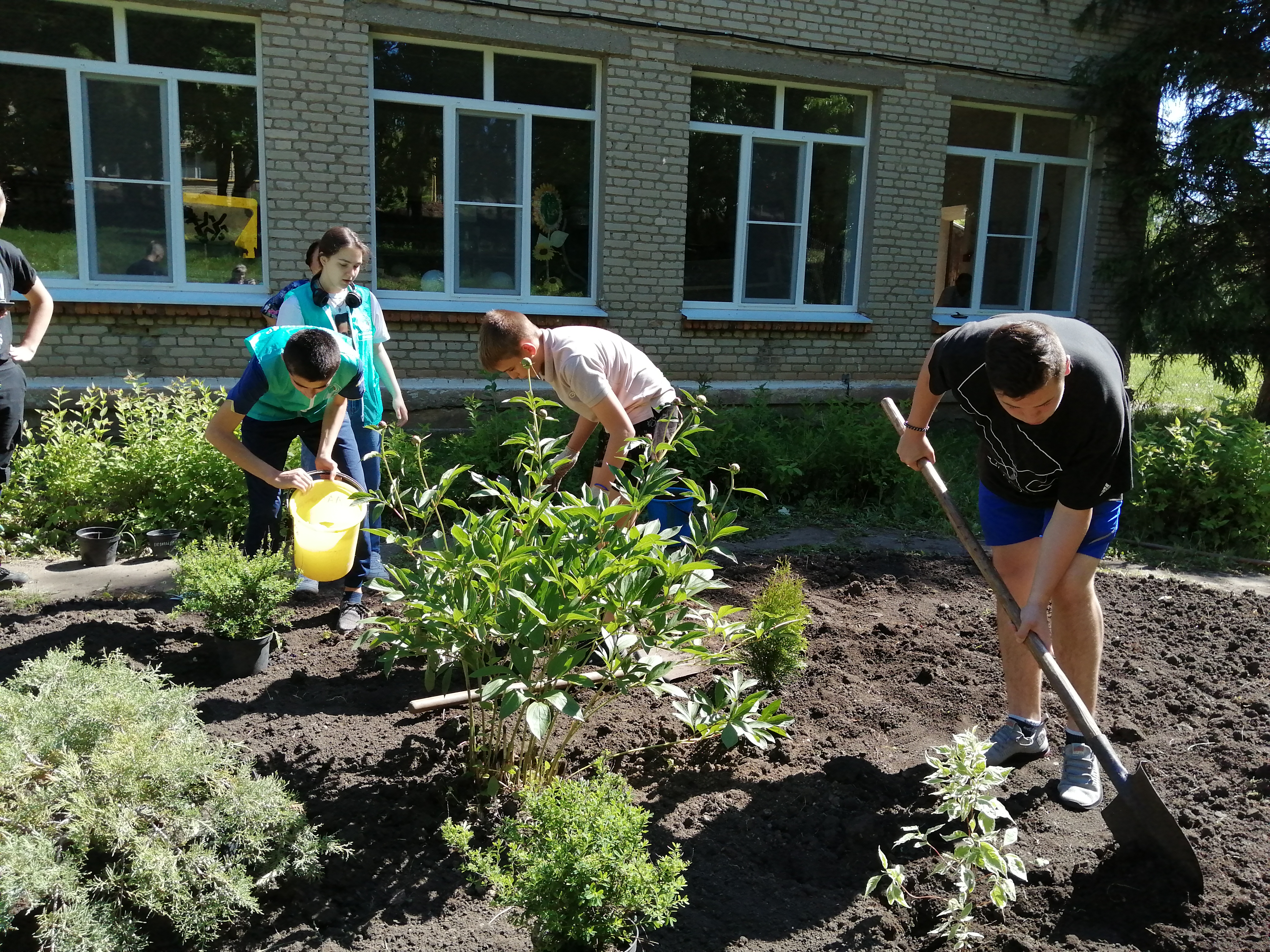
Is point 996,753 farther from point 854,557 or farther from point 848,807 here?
point 854,557

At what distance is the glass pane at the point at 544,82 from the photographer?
26.2 feet

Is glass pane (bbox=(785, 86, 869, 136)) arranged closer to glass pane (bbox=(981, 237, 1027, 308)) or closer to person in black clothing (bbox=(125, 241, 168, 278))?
glass pane (bbox=(981, 237, 1027, 308))

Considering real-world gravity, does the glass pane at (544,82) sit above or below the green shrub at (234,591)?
above

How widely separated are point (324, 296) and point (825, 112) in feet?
21.1

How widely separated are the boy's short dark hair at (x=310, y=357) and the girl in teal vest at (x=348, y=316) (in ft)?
2.59

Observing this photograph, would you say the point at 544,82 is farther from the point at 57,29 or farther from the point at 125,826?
the point at 125,826

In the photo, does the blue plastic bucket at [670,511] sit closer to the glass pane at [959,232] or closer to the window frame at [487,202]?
the window frame at [487,202]

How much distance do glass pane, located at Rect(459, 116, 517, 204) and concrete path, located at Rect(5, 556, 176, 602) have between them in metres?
4.27

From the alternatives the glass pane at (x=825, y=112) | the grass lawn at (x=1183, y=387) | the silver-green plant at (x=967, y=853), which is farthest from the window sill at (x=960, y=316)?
the silver-green plant at (x=967, y=853)

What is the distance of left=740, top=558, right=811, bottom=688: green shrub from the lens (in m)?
3.47

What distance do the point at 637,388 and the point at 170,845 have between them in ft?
7.64

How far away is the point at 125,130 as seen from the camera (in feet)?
22.8

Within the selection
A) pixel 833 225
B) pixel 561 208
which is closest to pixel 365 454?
pixel 561 208

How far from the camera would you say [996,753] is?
320 cm
